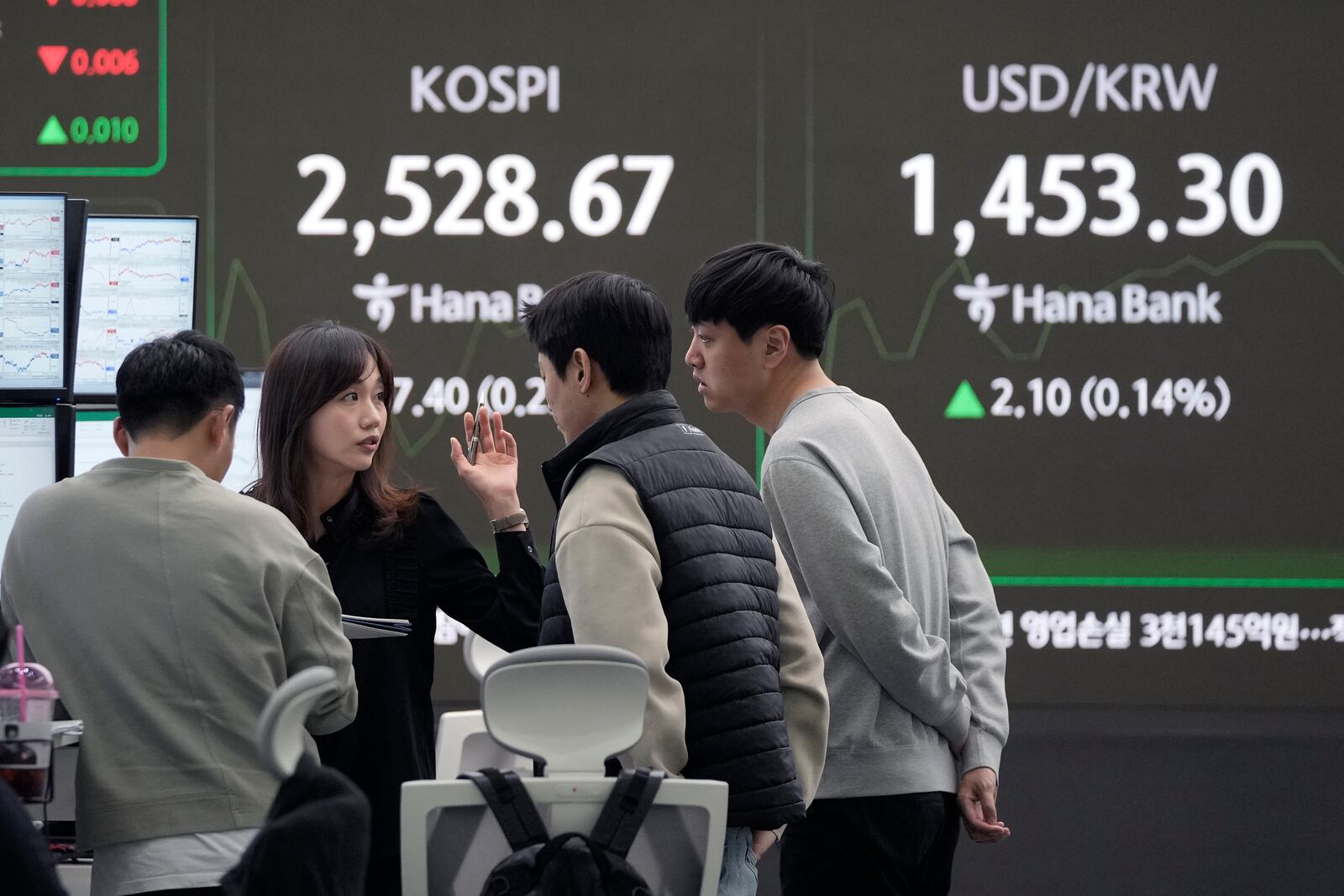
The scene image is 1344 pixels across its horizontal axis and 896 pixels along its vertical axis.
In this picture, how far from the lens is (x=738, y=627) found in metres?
1.81

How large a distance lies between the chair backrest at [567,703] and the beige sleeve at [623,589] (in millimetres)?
118

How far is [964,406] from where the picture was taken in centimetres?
426

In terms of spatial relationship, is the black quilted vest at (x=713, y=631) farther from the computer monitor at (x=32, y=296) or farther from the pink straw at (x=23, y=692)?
the computer monitor at (x=32, y=296)

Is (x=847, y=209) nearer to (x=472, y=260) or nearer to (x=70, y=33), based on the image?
(x=472, y=260)

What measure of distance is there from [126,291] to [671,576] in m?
1.69

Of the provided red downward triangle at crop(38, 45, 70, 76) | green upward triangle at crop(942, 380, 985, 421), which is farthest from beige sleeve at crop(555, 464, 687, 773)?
red downward triangle at crop(38, 45, 70, 76)

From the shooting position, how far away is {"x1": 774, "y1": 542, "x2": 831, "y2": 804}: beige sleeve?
1.94 m

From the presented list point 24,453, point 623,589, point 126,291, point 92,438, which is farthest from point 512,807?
point 126,291

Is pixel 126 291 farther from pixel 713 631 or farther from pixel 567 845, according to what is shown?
pixel 567 845

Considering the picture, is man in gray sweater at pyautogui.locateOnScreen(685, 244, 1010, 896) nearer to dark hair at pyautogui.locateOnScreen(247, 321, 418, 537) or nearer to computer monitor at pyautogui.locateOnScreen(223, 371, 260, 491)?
dark hair at pyautogui.locateOnScreen(247, 321, 418, 537)

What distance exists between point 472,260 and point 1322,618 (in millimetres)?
2685

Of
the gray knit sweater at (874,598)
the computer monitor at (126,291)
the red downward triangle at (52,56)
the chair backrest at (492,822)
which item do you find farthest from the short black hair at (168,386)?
the red downward triangle at (52,56)

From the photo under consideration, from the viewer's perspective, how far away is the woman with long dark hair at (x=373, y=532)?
2.28 m

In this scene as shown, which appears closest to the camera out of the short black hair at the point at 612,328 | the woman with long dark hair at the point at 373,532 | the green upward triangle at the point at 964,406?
the short black hair at the point at 612,328
